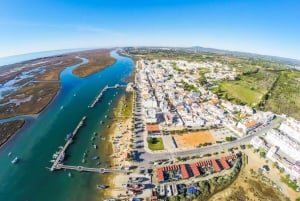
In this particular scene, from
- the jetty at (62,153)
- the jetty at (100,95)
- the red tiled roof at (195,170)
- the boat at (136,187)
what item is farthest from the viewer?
the jetty at (100,95)

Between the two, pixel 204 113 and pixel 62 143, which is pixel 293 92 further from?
pixel 62 143

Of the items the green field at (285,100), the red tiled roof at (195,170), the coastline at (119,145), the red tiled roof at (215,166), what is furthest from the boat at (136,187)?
the green field at (285,100)

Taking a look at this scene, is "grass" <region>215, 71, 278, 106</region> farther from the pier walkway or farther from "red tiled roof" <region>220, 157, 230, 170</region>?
the pier walkway

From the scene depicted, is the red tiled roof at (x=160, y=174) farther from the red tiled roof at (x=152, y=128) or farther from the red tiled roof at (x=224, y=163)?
the red tiled roof at (x=152, y=128)

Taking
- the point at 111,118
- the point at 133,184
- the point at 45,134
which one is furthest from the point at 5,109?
the point at 133,184

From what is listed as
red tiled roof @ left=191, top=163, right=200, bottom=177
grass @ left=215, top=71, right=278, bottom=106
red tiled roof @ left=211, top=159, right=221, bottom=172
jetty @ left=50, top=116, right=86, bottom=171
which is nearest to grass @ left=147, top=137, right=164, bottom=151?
red tiled roof @ left=191, top=163, right=200, bottom=177

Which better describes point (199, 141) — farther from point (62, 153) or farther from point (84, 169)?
point (62, 153)
